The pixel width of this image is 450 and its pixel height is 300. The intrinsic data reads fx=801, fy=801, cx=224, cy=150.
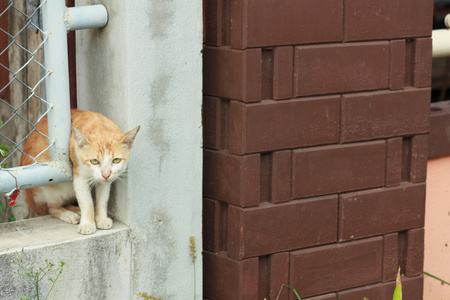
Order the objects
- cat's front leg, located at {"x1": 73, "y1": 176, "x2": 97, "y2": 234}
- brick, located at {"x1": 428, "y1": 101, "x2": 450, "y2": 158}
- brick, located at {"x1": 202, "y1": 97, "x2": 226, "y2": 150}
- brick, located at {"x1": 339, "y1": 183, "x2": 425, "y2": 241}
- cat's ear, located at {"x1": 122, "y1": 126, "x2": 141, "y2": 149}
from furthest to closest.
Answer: brick, located at {"x1": 428, "y1": 101, "x2": 450, "y2": 158} < brick, located at {"x1": 339, "y1": 183, "x2": 425, "y2": 241} < brick, located at {"x1": 202, "y1": 97, "x2": 226, "y2": 150} < cat's front leg, located at {"x1": 73, "y1": 176, "x2": 97, "y2": 234} < cat's ear, located at {"x1": 122, "y1": 126, "x2": 141, "y2": 149}

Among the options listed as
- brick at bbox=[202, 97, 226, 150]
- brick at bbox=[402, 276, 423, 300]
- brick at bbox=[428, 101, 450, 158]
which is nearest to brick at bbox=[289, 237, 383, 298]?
brick at bbox=[402, 276, 423, 300]

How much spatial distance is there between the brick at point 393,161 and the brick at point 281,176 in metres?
0.58

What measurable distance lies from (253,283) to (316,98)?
85 centimetres

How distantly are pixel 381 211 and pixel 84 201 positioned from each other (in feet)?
4.68

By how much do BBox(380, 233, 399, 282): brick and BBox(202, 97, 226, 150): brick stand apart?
1.01m

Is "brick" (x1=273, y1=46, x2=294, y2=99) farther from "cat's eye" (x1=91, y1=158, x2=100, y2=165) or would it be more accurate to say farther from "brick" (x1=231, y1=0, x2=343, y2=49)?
"cat's eye" (x1=91, y1=158, x2=100, y2=165)

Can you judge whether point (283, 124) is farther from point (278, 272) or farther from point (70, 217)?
point (70, 217)

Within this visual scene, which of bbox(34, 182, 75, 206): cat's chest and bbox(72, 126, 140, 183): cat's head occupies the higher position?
bbox(72, 126, 140, 183): cat's head

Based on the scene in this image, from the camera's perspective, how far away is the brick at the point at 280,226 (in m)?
3.41

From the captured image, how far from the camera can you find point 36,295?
3.06m

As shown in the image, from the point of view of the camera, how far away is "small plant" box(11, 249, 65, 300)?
298 centimetres

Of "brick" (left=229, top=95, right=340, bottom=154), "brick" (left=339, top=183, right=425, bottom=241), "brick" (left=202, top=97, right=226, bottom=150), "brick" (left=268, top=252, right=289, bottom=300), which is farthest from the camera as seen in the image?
"brick" (left=339, top=183, right=425, bottom=241)

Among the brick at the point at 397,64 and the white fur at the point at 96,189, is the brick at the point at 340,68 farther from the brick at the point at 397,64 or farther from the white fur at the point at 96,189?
the white fur at the point at 96,189

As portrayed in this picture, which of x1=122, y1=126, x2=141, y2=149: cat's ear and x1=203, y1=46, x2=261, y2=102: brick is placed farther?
x1=203, y1=46, x2=261, y2=102: brick
